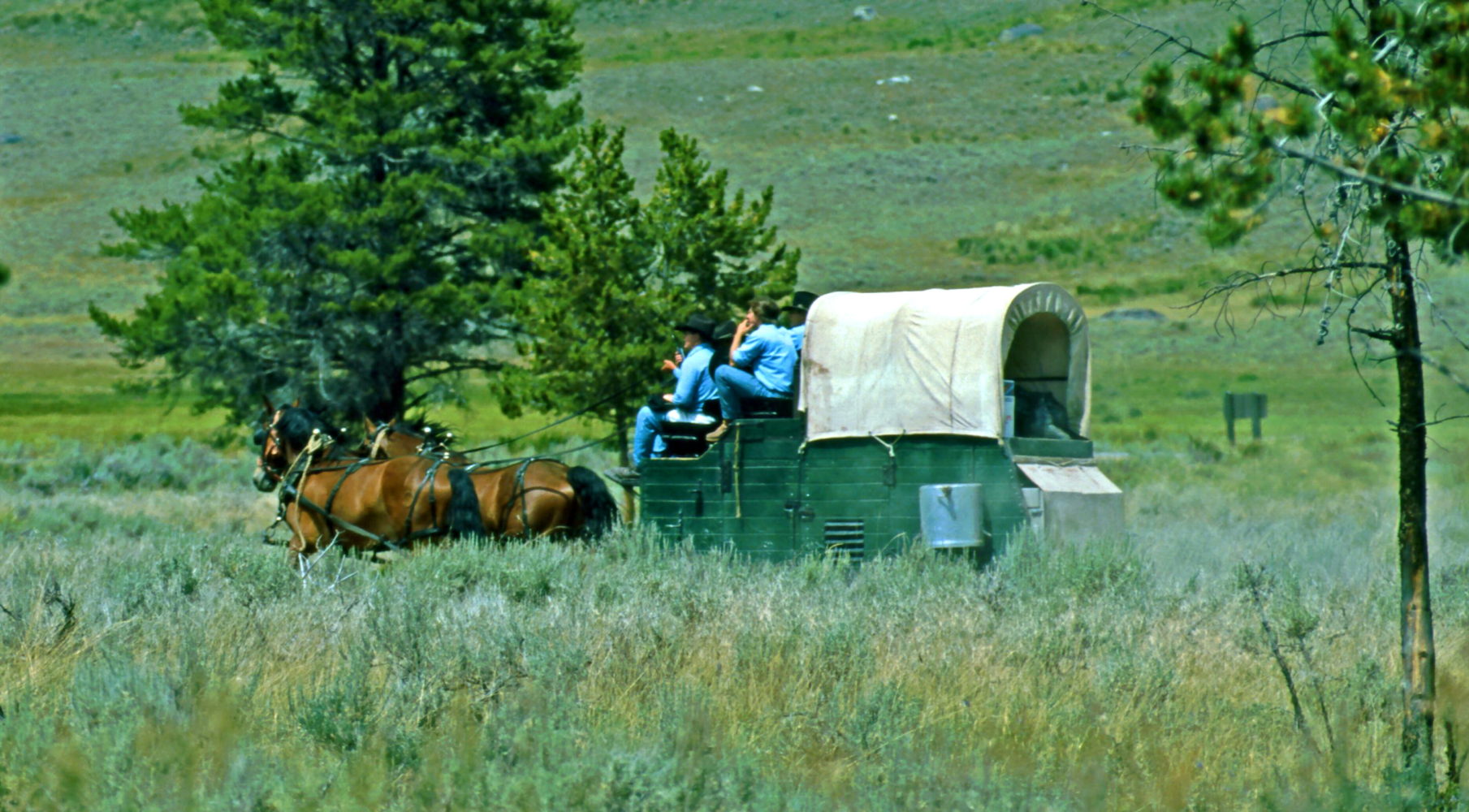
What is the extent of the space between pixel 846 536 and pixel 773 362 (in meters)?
1.48

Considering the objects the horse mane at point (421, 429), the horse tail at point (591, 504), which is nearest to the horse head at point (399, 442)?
the horse mane at point (421, 429)

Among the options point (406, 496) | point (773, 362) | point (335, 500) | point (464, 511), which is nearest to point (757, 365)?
point (773, 362)

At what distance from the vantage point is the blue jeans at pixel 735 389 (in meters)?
11.6

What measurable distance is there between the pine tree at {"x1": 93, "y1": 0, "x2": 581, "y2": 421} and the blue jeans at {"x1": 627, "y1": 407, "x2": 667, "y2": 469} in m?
11.8

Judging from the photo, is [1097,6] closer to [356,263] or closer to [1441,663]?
[1441,663]

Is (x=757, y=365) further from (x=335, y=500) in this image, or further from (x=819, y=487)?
(x=335, y=500)

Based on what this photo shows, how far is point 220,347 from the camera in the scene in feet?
80.8

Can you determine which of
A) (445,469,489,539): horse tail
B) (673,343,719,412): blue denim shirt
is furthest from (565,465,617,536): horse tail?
(673,343,719,412): blue denim shirt

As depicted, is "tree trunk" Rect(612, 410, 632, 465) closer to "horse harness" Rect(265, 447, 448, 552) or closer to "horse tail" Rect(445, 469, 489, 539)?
"horse harness" Rect(265, 447, 448, 552)

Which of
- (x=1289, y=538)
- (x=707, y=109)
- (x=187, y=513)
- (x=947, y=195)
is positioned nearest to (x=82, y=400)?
(x=187, y=513)

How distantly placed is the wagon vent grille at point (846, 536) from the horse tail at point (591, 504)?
187cm

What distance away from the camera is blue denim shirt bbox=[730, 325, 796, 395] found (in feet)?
38.6

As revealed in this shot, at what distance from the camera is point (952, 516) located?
1066cm

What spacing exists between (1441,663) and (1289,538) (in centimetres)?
764
